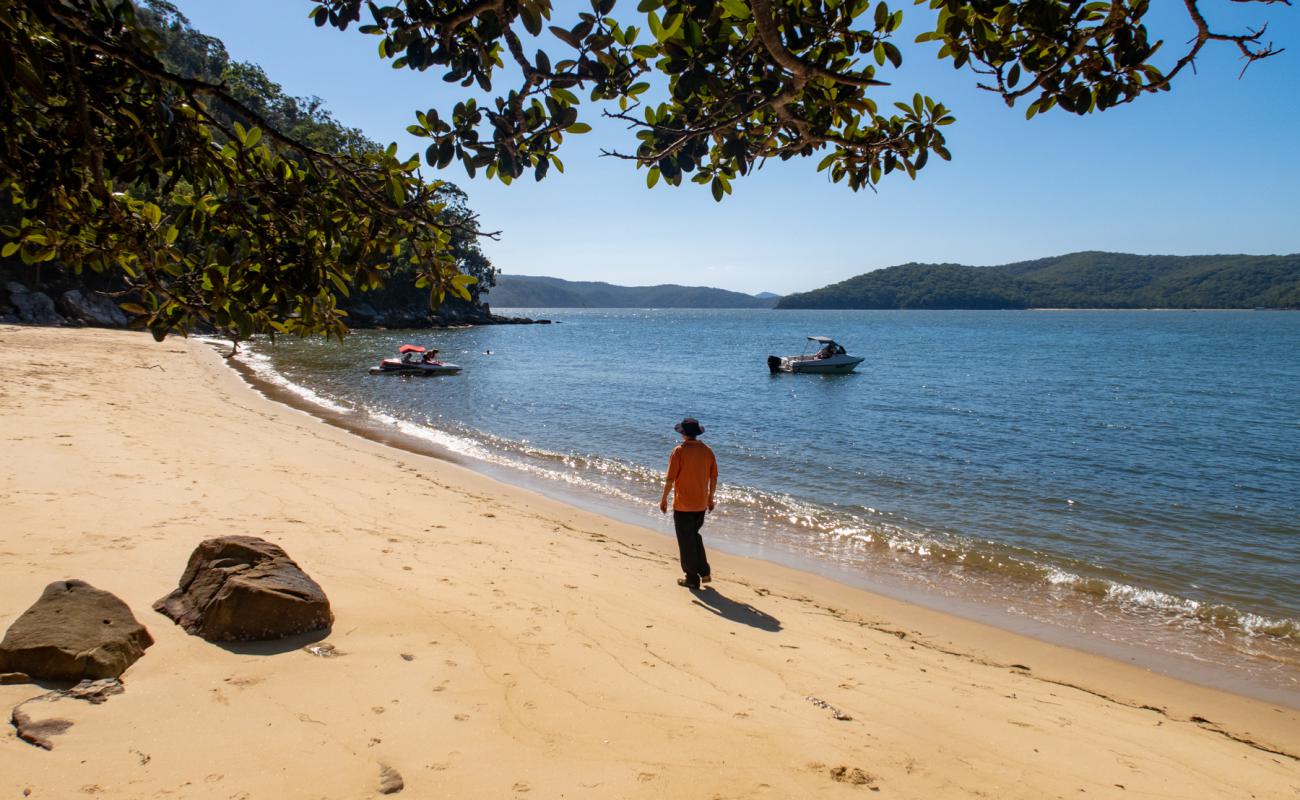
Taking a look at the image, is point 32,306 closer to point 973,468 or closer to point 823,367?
point 823,367

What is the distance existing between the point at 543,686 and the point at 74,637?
2.38 metres

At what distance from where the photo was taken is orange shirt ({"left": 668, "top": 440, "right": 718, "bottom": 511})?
7207mm

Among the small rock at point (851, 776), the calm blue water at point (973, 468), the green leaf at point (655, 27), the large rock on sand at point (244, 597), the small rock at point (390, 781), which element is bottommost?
the calm blue water at point (973, 468)

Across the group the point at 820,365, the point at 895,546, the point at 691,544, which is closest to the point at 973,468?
the point at 895,546

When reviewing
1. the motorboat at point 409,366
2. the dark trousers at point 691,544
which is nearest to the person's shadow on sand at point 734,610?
the dark trousers at point 691,544

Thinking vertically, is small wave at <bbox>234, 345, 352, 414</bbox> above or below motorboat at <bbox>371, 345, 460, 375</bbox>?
below

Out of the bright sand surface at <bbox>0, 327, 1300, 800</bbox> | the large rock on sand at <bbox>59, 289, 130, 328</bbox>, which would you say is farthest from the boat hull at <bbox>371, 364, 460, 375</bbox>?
the bright sand surface at <bbox>0, 327, 1300, 800</bbox>

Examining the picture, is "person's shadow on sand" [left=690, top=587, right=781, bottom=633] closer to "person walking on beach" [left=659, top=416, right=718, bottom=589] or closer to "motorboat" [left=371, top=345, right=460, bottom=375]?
"person walking on beach" [left=659, top=416, right=718, bottom=589]

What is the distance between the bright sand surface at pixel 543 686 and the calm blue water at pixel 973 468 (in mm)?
1865

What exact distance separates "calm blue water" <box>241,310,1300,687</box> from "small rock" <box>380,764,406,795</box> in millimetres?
7207

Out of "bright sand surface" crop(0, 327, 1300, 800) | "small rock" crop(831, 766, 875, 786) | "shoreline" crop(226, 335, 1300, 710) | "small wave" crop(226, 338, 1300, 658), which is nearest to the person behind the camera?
"bright sand surface" crop(0, 327, 1300, 800)

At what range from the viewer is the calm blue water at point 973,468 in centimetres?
871

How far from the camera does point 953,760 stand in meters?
3.81

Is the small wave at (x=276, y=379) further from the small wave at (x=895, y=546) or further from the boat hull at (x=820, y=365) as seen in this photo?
the boat hull at (x=820, y=365)
